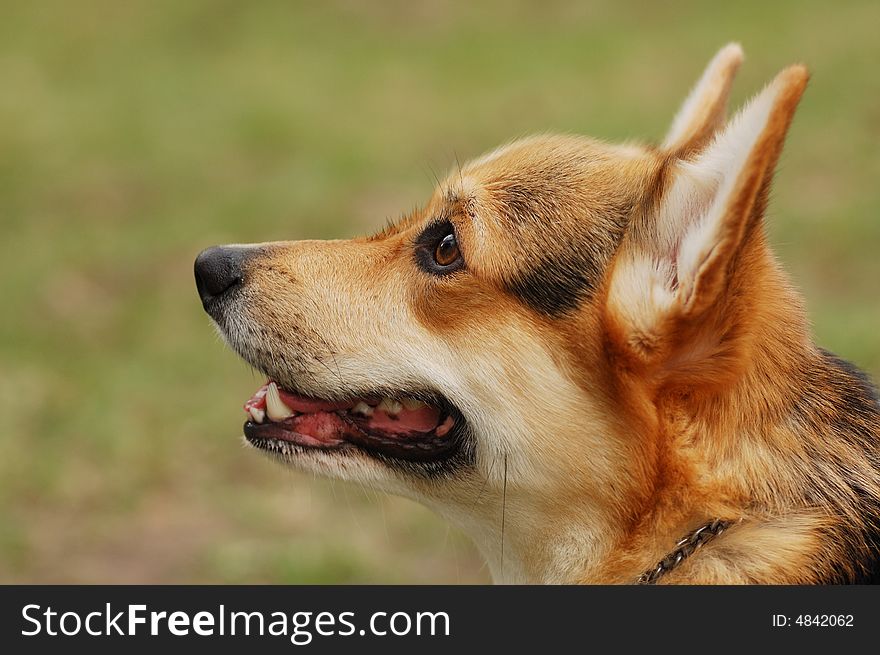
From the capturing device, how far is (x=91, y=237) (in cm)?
1159

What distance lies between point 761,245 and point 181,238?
9.05 meters

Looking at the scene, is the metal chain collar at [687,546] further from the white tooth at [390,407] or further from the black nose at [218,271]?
the black nose at [218,271]

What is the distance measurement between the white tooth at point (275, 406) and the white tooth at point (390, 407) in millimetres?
365

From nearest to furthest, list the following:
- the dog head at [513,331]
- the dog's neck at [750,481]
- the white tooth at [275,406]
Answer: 1. the dog's neck at [750,481]
2. the dog head at [513,331]
3. the white tooth at [275,406]

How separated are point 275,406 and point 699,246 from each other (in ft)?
5.59

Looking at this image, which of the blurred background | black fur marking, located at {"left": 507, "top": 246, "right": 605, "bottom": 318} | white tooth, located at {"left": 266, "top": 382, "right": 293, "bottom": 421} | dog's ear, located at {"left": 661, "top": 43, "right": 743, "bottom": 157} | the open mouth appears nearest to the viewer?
black fur marking, located at {"left": 507, "top": 246, "right": 605, "bottom": 318}

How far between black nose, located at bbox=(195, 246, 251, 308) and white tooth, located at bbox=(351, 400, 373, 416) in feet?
2.11

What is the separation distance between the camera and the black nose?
13.6ft

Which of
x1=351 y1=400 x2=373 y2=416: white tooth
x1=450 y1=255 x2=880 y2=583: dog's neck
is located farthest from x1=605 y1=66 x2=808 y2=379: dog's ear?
x1=351 y1=400 x2=373 y2=416: white tooth

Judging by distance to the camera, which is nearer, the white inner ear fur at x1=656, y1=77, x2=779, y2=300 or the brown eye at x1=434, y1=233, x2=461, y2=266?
the white inner ear fur at x1=656, y1=77, x2=779, y2=300

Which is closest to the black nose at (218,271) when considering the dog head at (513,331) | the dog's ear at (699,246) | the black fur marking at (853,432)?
the dog head at (513,331)

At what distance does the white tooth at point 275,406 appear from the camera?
4109mm

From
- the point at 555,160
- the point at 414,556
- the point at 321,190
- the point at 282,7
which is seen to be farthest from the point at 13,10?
the point at 555,160

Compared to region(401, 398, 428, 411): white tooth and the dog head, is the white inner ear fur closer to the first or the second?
the dog head
